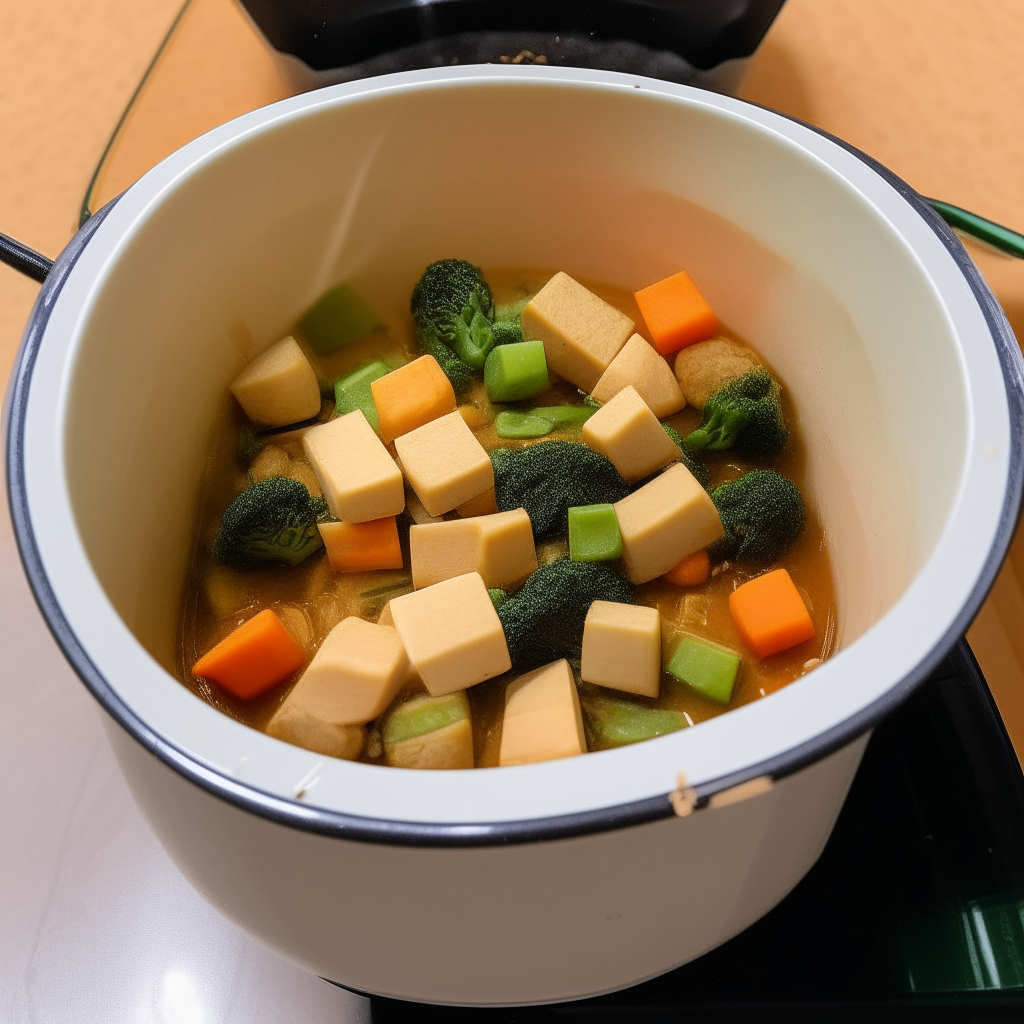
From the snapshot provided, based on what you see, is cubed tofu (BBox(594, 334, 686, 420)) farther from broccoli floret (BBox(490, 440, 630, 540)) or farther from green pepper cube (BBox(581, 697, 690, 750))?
green pepper cube (BBox(581, 697, 690, 750))

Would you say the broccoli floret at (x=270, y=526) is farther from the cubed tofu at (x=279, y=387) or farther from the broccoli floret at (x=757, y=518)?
the broccoli floret at (x=757, y=518)

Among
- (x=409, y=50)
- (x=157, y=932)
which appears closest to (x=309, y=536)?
(x=157, y=932)

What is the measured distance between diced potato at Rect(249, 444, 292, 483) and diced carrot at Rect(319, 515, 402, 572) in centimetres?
9

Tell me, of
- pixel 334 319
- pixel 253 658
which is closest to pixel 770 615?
pixel 253 658

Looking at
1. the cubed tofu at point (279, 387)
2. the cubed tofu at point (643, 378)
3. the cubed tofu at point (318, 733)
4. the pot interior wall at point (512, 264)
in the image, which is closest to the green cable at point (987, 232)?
the pot interior wall at point (512, 264)

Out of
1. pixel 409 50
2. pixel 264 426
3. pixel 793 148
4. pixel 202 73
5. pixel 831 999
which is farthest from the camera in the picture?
pixel 202 73

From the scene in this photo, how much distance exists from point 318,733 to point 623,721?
0.23 m

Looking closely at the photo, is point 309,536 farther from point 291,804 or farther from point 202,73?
point 202,73

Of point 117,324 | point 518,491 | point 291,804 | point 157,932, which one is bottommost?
point 157,932

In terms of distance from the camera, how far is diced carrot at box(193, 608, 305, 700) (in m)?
0.76

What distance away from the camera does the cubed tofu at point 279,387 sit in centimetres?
91

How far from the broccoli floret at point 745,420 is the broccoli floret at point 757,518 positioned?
0.05 meters

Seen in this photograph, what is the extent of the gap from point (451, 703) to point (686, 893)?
0.23 m

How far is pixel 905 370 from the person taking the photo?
75cm
